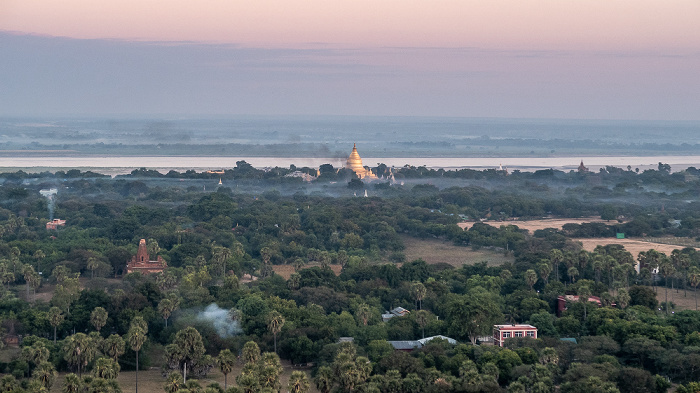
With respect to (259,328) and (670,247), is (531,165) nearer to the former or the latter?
(670,247)

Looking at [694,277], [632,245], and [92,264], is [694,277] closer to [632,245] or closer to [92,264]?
[632,245]

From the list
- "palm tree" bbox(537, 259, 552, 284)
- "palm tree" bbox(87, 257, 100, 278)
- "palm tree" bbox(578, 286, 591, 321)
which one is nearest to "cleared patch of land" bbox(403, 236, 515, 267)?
"palm tree" bbox(537, 259, 552, 284)

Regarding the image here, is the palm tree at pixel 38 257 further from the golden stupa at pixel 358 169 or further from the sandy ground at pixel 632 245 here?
the golden stupa at pixel 358 169

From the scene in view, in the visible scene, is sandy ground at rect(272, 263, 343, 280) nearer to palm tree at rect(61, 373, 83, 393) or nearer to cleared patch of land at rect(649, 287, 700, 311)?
cleared patch of land at rect(649, 287, 700, 311)

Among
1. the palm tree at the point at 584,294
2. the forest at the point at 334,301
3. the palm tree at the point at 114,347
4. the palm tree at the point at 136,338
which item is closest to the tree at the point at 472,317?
the forest at the point at 334,301

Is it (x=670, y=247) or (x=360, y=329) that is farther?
(x=670, y=247)

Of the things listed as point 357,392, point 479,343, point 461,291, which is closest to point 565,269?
point 461,291
